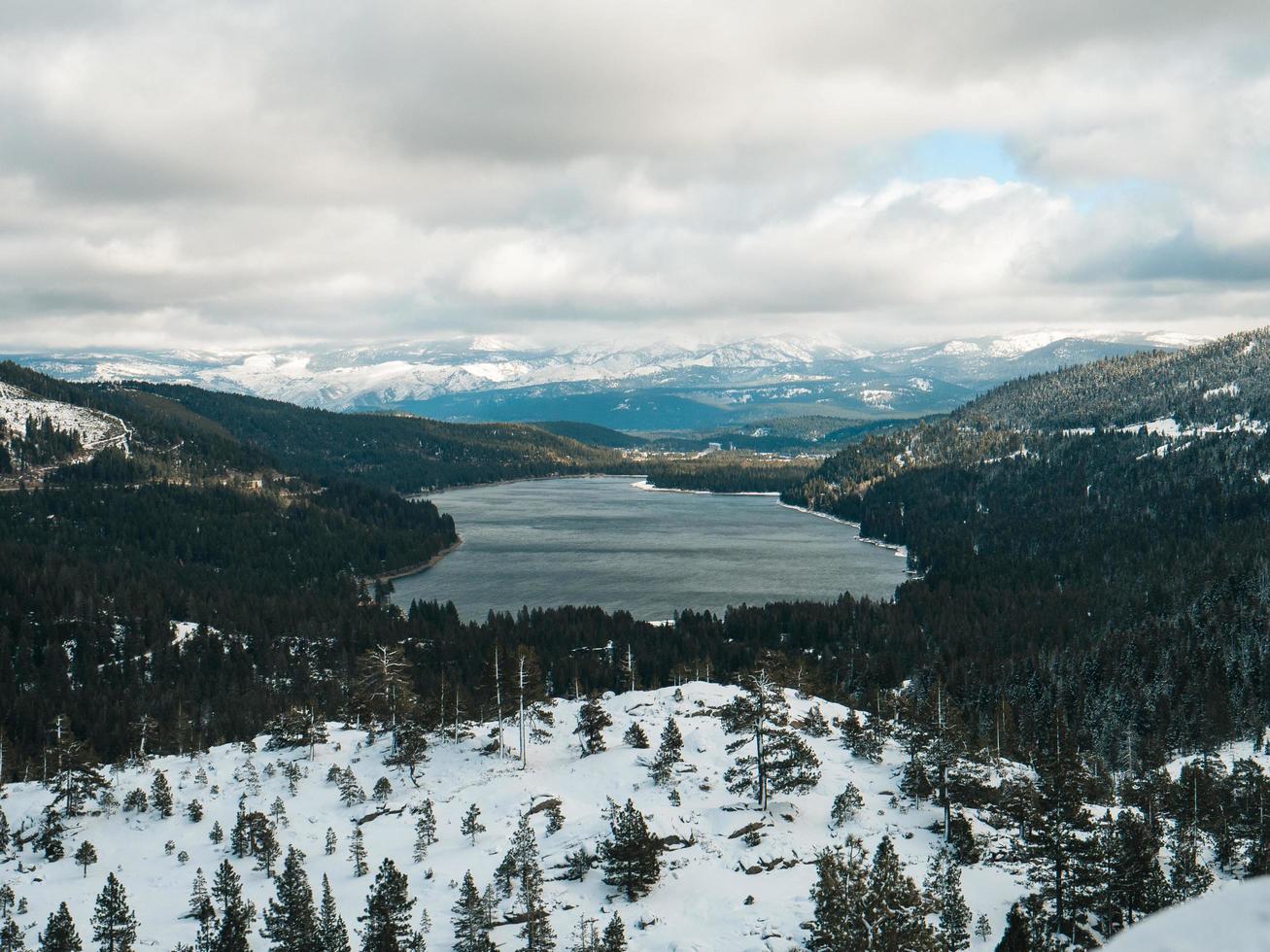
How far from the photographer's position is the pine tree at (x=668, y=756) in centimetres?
6272

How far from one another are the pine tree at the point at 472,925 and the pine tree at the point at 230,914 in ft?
35.8

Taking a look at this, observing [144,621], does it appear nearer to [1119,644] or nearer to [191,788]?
[191,788]

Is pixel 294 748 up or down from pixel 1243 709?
up

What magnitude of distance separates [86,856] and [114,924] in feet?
46.0

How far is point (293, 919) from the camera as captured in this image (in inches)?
1761

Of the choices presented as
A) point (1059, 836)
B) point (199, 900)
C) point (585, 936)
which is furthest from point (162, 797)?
point (1059, 836)

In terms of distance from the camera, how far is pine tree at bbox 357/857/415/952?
41662mm

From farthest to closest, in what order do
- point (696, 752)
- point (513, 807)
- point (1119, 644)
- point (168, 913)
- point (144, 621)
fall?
point (144, 621) → point (1119, 644) → point (696, 752) → point (513, 807) → point (168, 913)

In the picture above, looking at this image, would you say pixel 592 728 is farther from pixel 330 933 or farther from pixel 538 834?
pixel 330 933

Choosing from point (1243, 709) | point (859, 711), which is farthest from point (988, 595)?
point (859, 711)

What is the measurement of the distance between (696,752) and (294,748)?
38.2 meters

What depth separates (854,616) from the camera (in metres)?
Result: 157

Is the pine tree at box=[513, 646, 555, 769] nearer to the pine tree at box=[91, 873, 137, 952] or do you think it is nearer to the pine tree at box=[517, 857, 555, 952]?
the pine tree at box=[517, 857, 555, 952]

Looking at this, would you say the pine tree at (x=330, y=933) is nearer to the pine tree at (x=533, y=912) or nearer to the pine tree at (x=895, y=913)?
the pine tree at (x=533, y=912)
